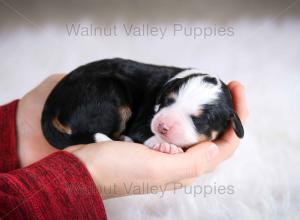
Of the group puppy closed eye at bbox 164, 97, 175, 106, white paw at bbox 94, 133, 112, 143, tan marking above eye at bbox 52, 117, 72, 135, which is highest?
puppy closed eye at bbox 164, 97, 175, 106

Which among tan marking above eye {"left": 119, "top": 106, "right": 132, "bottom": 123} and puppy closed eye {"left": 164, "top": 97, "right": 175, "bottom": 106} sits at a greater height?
puppy closed eye {"left": 164, "top": 97, "right": 175, "bottom": 106}

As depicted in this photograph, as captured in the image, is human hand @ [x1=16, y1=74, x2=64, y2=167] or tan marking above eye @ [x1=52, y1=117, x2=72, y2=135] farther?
human hand @ [x1=16, y1=74, x2=64, y2=167]

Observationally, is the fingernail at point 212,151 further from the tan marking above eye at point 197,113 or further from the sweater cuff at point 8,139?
the sweater cuff at point 8,139

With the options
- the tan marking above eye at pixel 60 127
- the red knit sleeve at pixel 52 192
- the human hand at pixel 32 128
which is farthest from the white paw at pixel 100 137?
the human hand at pixel 32 128

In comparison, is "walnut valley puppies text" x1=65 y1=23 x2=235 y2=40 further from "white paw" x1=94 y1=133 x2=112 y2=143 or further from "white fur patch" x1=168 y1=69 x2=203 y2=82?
"white paw" x1=94 y1=133 x2=112 y2=143

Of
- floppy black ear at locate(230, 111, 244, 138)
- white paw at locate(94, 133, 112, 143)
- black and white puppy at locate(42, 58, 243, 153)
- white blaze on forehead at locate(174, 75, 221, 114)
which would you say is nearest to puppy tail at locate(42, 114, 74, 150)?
black and white puppy at locate(42, 58, 243, 153)

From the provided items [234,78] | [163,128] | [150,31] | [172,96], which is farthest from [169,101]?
[150,31]
